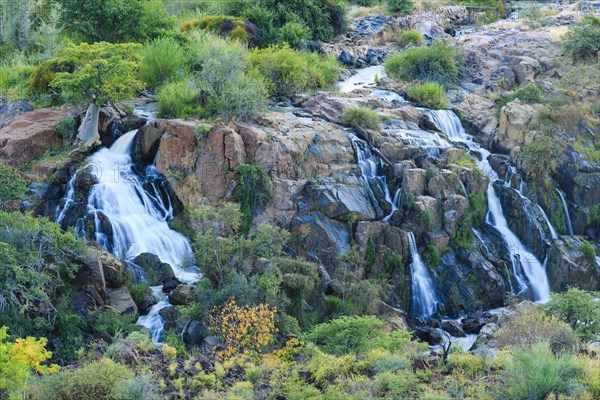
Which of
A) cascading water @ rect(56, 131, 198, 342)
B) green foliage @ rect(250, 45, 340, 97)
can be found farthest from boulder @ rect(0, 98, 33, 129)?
green foliage @ rect(250, 45, 340, 97)

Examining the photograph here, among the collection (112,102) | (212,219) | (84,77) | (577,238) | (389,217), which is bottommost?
(577,238)

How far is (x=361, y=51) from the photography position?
42000 mm

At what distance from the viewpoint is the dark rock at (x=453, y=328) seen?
22.2 metres

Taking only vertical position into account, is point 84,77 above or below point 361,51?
above

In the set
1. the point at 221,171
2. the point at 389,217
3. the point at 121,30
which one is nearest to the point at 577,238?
the point at 389,217

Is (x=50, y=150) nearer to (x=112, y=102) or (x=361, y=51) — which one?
(x=112, y=102)

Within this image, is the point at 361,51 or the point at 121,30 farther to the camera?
the point at 361,51

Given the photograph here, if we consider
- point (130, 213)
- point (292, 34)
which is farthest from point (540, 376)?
point (292, 34)

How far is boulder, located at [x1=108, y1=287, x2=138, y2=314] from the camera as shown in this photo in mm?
19281

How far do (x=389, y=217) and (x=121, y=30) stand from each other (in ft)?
60.1

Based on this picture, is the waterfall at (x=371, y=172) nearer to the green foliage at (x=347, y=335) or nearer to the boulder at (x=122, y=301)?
the green foliage at (x=347, y=335)

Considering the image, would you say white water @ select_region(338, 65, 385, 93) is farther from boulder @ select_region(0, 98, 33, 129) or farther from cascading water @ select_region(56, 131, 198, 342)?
boulder @ select_region(0, 98, 33, 129)

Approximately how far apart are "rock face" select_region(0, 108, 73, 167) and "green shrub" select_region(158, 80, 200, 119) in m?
3.38

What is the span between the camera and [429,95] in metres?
32.3
